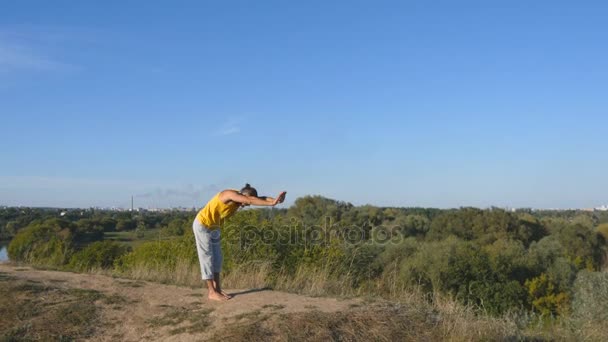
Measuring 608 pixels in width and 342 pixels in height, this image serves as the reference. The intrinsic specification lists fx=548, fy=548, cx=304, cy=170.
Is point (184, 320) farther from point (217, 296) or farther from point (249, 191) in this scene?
point (249, 191)

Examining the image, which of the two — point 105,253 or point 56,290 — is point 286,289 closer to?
point 56,290

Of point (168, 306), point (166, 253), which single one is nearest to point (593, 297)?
point (166, 253)

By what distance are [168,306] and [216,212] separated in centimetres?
146

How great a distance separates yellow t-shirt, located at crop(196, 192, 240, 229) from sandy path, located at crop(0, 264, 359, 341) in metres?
1.11

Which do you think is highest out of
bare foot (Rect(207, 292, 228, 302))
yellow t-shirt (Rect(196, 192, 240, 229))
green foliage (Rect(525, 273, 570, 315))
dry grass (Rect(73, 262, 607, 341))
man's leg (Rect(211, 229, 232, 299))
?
yellow t-shirt (Rect(196, 192, 240, 229))

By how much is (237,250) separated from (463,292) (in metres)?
20.5

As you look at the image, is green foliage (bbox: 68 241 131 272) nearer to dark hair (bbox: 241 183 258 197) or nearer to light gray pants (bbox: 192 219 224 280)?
light gray pants (bbox: 192 219 224 280)

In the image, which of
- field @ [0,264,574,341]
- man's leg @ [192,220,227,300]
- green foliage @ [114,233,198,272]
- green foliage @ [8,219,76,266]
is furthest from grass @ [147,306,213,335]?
green foliage @ [8,219,76,266]

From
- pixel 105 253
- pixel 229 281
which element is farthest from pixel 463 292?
pixel 229 281

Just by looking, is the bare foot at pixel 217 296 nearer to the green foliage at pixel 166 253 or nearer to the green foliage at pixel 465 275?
the green foliage at pixel 166 253

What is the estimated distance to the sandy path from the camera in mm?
6852

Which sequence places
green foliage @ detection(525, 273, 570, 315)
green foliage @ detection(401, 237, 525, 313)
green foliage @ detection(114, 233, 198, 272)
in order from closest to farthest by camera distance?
green foliage @ detection(114, 233, 198, 272)
green foliage @ detection(401, 237, 525, 313)
green foliage @ detection(525, 273, 570, 315)

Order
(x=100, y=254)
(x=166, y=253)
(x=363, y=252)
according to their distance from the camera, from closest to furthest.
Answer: (x=166, y=253) < (x=363, y=252) < (x=100, y=254)

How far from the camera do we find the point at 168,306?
763 centimetres
